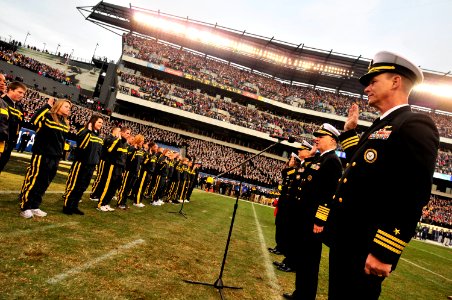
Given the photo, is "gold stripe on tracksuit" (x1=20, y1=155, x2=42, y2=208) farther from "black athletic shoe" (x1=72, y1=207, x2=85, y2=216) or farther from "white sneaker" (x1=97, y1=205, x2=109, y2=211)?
"white sneaker" (x1=97, y1=205, x2=109, y2=211)

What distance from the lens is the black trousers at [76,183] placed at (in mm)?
6316

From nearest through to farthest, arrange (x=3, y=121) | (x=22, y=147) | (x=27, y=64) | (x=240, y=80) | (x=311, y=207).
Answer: (x=311, y=207), (x=3, y=121), (x=22, y=147), (x=27, y=64), (x=240, y=80)

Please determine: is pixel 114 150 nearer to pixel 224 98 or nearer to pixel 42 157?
pixel 42 157

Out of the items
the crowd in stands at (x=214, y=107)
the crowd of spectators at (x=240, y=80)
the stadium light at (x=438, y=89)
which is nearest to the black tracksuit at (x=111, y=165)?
the crowd in stands at (x=214, y=107)

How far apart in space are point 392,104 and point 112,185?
7.15 metres

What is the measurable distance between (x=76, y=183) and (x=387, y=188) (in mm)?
6423

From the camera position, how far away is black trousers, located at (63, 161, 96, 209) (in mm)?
6316

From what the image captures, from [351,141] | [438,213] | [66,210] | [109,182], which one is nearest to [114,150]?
[109,182]

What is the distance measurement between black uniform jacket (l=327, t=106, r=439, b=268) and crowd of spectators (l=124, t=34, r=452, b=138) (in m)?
43.9

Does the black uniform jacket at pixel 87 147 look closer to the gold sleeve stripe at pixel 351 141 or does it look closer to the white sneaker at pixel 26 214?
the white sneaker at pixel 26 214

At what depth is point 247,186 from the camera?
115 feet

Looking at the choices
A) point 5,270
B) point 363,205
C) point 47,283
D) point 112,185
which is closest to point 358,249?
point 363,205

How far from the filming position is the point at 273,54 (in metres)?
45.0

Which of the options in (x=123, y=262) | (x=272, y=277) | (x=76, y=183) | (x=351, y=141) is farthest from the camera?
(x=76, y=183)
